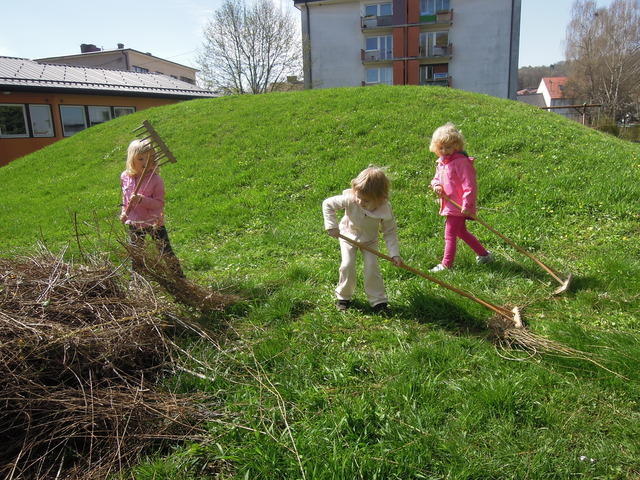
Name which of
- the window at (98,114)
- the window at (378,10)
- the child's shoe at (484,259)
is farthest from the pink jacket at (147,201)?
the window at (378,10)

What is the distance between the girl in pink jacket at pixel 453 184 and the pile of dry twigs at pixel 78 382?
126 inches

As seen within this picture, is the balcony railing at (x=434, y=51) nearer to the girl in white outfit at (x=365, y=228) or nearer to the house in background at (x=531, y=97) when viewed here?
the house in background at (x=531, y=97)

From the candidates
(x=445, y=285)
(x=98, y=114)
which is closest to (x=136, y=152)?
(x=445, y=285)

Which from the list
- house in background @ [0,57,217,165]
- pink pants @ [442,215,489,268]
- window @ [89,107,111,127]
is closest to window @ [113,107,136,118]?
house in background @ [0,57,217,165]

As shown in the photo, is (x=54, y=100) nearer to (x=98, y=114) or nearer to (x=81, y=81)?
(x=81, y=81)

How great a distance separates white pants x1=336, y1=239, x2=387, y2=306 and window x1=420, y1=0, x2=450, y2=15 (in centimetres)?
3955

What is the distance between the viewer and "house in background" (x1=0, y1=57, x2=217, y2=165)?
23141 mm

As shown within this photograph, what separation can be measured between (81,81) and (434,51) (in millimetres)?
27278

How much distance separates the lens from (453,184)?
5238 millimetres

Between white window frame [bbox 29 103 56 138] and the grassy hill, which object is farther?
white window frame [bbox 29 103 56 138]

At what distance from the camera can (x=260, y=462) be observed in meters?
2.50

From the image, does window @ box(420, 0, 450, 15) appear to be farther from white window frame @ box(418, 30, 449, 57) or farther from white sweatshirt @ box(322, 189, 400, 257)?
white sweatshirt @ box(322, 189, 400, 257)

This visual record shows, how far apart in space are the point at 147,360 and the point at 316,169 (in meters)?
6.40

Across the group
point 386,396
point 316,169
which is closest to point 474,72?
point 316,169
